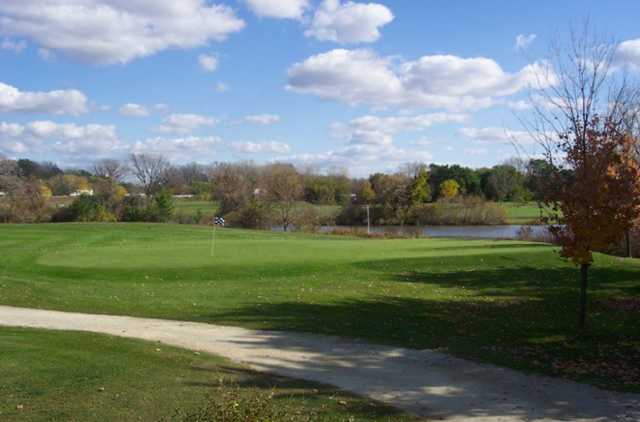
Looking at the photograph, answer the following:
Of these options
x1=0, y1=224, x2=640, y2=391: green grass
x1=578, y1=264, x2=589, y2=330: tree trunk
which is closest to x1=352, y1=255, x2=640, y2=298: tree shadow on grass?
x1=0, y1=224, x2=640, y2=391: green grass

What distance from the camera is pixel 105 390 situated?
803 cm

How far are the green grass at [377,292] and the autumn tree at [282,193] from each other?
28.8 metres

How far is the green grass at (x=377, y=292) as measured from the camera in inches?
459

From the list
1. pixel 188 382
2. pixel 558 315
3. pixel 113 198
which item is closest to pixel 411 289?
pixel 558 315

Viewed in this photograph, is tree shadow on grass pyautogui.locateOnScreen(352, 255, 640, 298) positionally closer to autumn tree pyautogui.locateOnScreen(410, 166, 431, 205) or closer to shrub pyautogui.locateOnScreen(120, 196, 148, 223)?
shrub pyautogui.locateOnScreen(120, 196, 148, 223)

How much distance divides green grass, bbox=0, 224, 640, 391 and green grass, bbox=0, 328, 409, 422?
125 inches

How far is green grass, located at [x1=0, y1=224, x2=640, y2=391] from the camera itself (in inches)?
459

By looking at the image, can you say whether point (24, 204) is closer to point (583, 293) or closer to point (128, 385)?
point (583, 293)

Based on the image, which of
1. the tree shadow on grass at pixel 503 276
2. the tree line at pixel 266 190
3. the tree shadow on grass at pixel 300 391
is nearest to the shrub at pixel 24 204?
the tree line at pixel 266 190

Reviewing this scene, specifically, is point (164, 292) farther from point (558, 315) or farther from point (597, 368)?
point (597, 368)

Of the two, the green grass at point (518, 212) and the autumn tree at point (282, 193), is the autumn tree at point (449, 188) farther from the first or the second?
the autumn tree at point (282, 193)

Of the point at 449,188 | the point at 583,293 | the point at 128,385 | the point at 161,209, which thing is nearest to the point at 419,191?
the point at 449,188

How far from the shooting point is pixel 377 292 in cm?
1819

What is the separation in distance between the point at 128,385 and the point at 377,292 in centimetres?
1065
